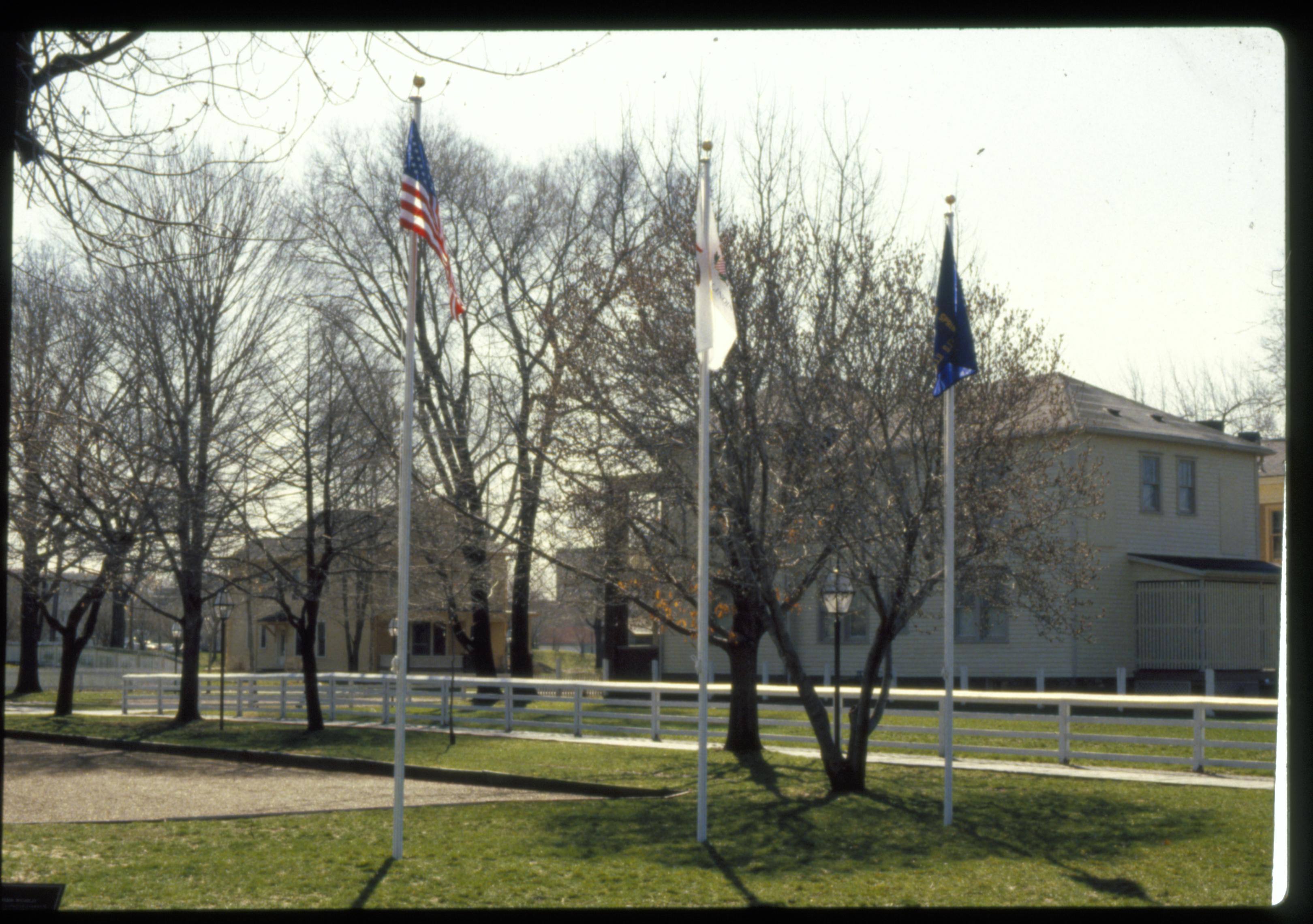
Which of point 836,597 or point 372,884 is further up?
point 836,597

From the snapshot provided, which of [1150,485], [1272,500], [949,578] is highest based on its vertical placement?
[1272,500]

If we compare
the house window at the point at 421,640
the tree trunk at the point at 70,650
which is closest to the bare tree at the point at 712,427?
the tree trunk at the point at 70,650

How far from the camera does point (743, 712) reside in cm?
1912

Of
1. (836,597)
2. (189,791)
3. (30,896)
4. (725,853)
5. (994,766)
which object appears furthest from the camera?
(994,766)

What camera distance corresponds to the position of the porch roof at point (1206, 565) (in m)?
28.2

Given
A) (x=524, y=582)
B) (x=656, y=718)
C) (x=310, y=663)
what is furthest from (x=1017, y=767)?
(x=524, y=582)

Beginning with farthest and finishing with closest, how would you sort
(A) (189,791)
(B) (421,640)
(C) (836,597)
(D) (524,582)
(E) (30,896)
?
(B) (421,640) < (D) (524,582) < (C) (836,597) < (A) (189,791) < (E) (30,896)

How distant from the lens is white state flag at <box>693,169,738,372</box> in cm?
1166

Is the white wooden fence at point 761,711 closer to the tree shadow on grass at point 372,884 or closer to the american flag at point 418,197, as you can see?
the tree shadow on grass at point 372,884

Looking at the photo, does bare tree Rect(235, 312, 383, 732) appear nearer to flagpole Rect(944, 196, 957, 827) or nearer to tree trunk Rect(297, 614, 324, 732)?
tree trunk Rect(297, 614, 324, 732)

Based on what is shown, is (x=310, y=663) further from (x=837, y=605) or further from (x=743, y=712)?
(x=837, y=605)

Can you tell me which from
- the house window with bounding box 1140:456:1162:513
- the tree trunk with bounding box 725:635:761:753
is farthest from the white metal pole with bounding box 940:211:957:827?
the house window with bounding box 1140:456:1162:513

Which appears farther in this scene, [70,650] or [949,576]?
[70,650]

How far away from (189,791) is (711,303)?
30.6 feet
